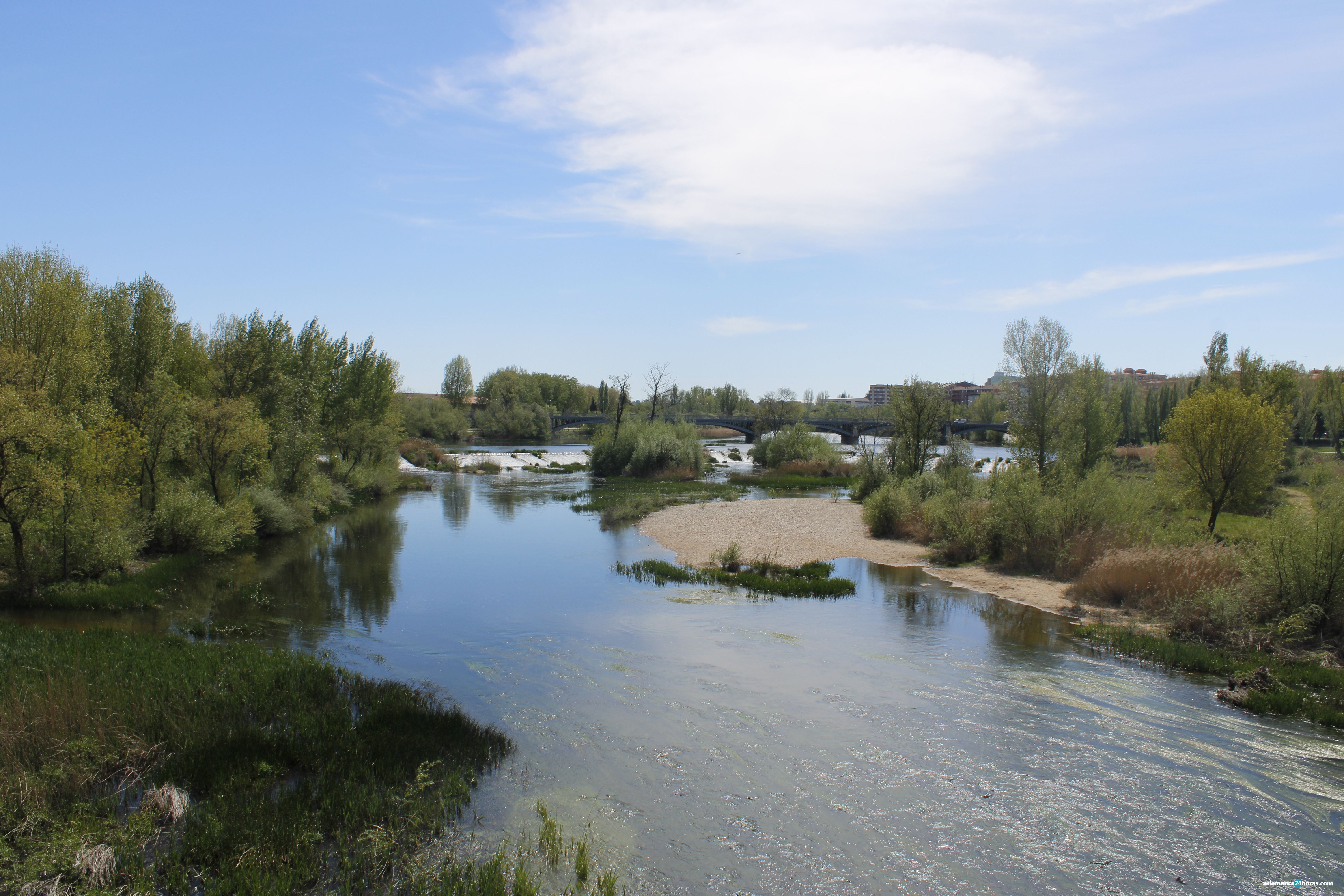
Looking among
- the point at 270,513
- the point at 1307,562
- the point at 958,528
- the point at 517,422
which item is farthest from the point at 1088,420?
the point at 517,422

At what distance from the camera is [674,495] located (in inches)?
1777

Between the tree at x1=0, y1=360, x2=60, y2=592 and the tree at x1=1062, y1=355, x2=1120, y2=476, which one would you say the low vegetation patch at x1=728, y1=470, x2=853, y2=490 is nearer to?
the tree at x1=1062, y1=355, x2=1120, y2=476

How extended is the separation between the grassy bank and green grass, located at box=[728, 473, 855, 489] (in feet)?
6.80

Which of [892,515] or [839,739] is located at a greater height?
[892,515]

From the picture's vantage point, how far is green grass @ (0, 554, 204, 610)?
16.8 metres

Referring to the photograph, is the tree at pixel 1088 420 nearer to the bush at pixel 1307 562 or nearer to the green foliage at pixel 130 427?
the bush at pixel 1307 562

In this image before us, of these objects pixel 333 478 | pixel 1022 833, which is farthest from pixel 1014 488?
pixel 333 478

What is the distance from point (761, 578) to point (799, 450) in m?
42.6

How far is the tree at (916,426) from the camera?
124 ft

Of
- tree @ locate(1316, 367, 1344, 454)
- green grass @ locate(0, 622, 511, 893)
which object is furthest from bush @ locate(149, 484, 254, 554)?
tree @ locate(1316, 367, 1344, 454)

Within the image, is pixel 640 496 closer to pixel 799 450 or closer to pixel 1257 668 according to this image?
pixel 799 450

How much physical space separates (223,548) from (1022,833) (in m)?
25.2

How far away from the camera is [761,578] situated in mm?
22125

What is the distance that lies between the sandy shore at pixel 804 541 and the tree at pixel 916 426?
12.5ft
